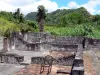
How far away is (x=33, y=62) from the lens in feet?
56.5

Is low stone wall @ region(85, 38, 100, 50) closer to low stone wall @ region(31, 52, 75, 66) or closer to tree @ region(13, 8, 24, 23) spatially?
low stone wall @ region(31, 52, 75, 66)

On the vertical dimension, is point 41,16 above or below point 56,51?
above

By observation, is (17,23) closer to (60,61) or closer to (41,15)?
(41,15)

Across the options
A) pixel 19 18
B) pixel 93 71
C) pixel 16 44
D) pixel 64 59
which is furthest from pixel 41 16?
pixel 93 71

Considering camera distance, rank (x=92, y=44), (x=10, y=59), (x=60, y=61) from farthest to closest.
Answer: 1. (x=92, y=44)
2. (x=10, y=59)
3. (x=60, y=61)

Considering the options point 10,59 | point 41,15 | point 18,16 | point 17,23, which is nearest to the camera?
point 10,59

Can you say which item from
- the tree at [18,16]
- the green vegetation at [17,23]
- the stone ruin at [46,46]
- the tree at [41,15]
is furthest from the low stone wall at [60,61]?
the tree at [18,16]

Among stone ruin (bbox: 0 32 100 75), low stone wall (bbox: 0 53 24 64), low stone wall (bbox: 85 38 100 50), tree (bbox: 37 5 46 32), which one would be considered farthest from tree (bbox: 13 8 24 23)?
low stone wall (bbox: 0 53 24 64)

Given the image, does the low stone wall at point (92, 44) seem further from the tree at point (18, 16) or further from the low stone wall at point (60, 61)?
the tree at point (18, 16)

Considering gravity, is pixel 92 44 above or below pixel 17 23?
below

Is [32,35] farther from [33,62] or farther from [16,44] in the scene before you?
[33,62]

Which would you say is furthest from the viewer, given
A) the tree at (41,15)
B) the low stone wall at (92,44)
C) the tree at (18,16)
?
the tree at (18,16)

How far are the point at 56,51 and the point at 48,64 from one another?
31.7 feet

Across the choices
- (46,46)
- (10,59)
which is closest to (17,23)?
(46,46)
